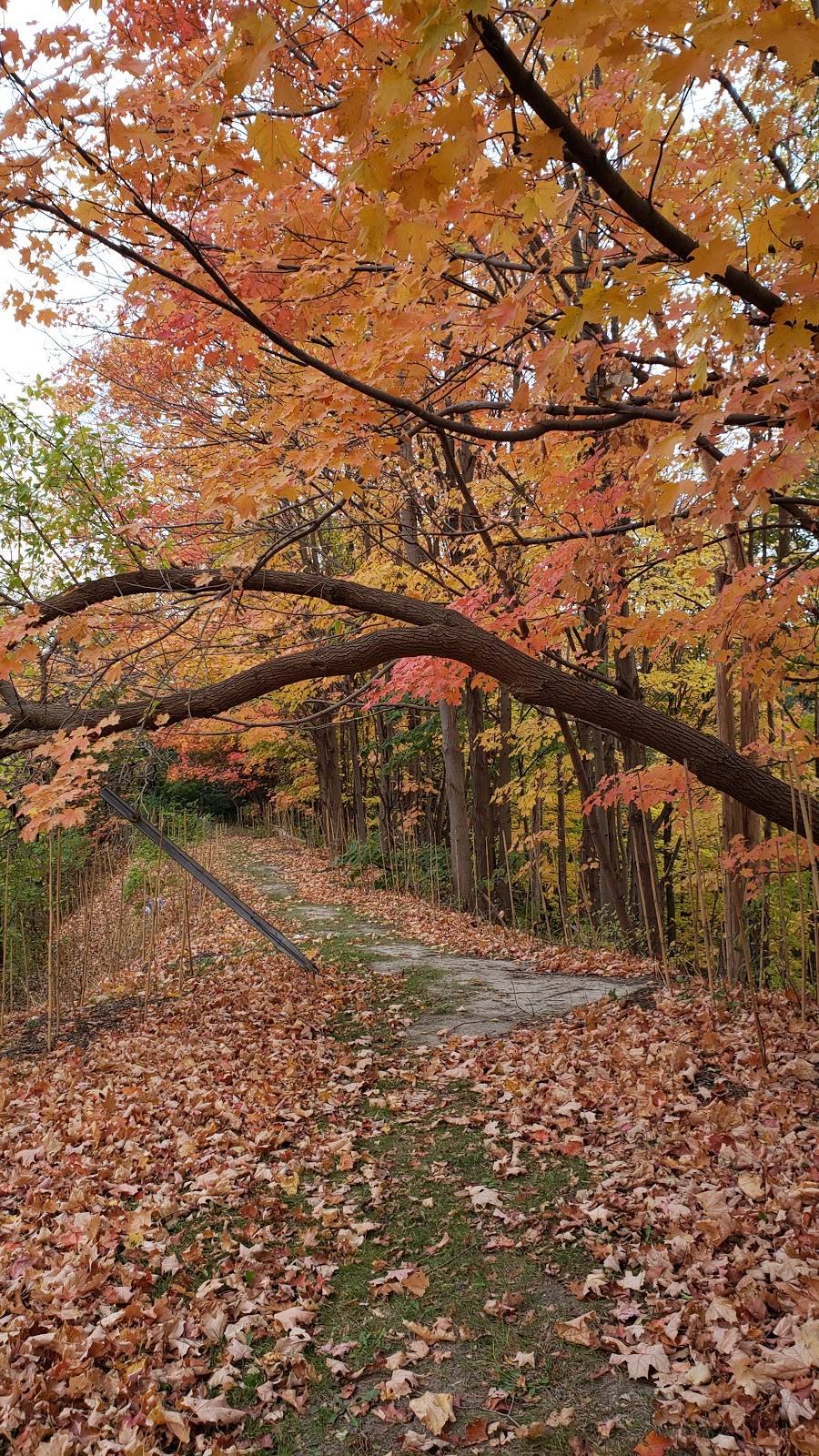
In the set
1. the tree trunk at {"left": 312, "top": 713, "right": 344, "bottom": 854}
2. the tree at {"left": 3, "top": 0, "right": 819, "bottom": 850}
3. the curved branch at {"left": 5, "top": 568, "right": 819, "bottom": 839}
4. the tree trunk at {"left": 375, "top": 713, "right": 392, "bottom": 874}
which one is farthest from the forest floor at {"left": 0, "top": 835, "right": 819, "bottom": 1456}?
the tree trunk at {"left": 312, "top": 713, "right": 344, "bottom": 854}

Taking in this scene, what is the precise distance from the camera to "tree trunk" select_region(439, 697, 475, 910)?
465 inches

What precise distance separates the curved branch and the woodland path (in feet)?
7.06

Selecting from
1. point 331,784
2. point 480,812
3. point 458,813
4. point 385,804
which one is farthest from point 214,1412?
point 331,784

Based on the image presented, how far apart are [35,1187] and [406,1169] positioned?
1.90 metres

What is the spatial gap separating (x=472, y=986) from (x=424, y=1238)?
359cm

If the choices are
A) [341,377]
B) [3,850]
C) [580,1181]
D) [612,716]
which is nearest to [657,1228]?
[580,1181]

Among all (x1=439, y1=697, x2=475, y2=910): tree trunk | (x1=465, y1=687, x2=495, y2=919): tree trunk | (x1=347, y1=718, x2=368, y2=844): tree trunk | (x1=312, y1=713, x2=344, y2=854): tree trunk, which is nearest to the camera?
(x1=439, y1=697, x2=475, y2=910): tree trunk

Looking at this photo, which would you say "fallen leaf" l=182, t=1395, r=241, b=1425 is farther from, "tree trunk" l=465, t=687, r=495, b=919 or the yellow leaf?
"tree trunk" l=465, t=687, r=495, b=919

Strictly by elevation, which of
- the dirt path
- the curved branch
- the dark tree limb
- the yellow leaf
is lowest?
the dirt path

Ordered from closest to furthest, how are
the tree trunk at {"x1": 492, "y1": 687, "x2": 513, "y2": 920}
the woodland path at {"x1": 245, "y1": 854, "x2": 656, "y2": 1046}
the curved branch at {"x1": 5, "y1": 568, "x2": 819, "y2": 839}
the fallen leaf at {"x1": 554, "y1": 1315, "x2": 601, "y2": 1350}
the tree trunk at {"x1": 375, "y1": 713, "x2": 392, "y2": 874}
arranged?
1. the fallen leaf at {"x1": 554, "y1": 1315, "x2": 601, "y2": 1350}
2. the curved branch at {"x1": 5, "y1": 568, "x2": 819, "y2": 839}
3. the woodland path at {"x1": 245, "y1": 854, "x2": 656, "y2": 1046}
4. the tree trunk at {"x1": 492, "y1": 687, "x2": 513, "y2": 920}
5. the tree trunk at {"x1": 375, "y1": 713, "x2": 392, "y2": 874}

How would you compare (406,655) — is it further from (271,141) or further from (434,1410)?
(434,1410)

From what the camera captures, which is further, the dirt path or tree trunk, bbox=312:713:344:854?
tree trunk, bbox=312:713:344:854

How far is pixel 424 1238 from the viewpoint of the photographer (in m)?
3.54

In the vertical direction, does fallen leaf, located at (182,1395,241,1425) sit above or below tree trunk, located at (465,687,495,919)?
below
